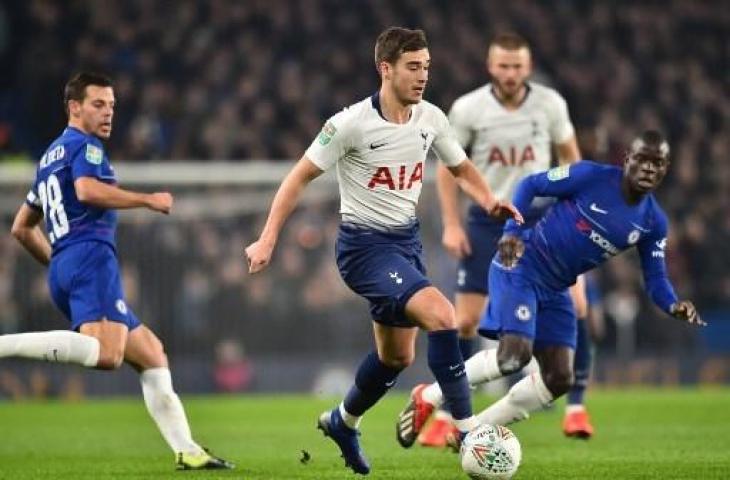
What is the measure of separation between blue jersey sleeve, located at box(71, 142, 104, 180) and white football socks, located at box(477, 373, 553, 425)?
252 centimetres

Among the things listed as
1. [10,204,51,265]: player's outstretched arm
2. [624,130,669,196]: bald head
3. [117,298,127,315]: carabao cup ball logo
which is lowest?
[117,298,127,315]: carabao cup ball logo

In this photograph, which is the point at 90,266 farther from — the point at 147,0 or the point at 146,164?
the point at 147,0

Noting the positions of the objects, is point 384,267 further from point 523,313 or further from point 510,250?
point 523,313

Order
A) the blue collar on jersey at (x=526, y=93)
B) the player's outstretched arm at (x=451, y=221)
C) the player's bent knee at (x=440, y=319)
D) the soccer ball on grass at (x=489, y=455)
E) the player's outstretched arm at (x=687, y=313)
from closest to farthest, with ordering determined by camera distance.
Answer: the soccer ball on grass at (x=489, y=455), the player's bent knee at (x=440, y=319), the player's outstretched arm at (x=687, y=313), the player's outstretched arm at (x=451, y=221), the blue collar on jersey at (x=526, y=93)

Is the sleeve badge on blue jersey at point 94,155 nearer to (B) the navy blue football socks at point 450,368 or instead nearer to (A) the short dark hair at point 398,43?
(A) the short dark hair at point 398,43

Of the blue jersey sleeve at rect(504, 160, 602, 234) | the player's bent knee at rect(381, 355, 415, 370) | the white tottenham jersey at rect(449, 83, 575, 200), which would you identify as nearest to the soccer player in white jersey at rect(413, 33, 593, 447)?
the white tottenham jersey at rect(449, 83, 575, 200)

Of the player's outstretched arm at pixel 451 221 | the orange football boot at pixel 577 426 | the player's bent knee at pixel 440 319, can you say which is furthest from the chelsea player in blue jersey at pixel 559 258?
the orange football boot at pixel 577 426

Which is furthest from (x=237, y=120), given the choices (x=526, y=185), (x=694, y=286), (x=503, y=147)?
(x=526, y=185)

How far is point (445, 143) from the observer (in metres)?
8.28

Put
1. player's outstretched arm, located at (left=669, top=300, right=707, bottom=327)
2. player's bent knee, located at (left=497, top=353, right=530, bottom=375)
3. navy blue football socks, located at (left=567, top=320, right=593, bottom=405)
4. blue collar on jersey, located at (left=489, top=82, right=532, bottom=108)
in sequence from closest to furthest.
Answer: player's outstretched arm, located at (left=669, top=300, right=707, bottom=327) → player's bent knee, located at (left=497, top=353, right=530, bottom=375) → blue collar on jersey, located at (left=489, top=82, right=532, bottom=108) → navy blue football socks, located at (left=567, top=320, right=593, bottom=405)

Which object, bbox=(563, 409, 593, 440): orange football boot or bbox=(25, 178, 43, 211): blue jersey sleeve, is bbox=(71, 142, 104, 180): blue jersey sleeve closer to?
bbox=(25, 178, 43, 211): blue jersey sleeve

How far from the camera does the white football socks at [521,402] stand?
8.80m

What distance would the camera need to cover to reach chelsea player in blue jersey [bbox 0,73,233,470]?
838 centimetres

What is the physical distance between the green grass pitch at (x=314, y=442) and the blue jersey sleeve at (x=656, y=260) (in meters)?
0.96
